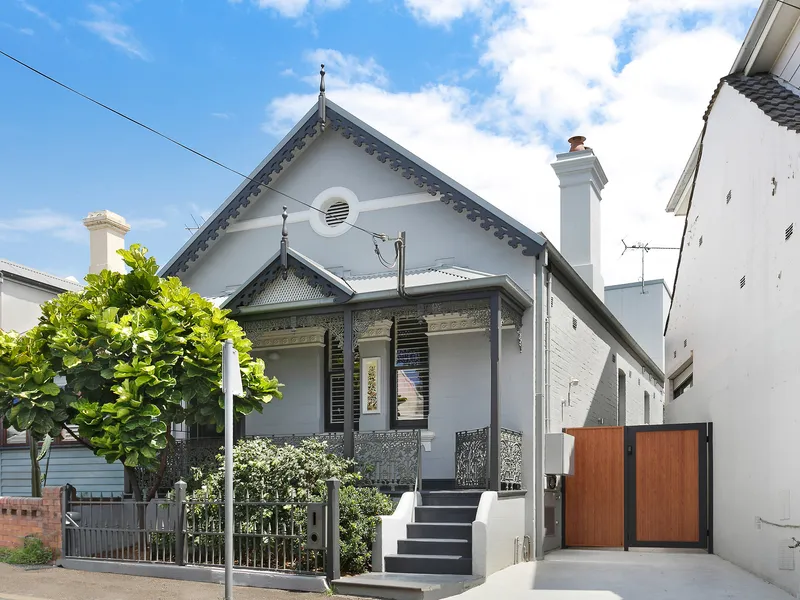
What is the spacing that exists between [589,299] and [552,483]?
392cm

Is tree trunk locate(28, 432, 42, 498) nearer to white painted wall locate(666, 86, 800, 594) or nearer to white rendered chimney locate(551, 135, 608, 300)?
white rendered chimney locate(551, 135, 608, 300)

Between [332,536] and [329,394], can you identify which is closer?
[332,536]

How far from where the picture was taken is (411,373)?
48.1 feet

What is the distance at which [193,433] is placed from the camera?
16062 millimetres

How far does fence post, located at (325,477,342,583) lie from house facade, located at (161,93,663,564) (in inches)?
101

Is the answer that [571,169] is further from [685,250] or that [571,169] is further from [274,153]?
[274,153]

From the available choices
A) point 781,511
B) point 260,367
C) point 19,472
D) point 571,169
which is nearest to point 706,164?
point 571,169

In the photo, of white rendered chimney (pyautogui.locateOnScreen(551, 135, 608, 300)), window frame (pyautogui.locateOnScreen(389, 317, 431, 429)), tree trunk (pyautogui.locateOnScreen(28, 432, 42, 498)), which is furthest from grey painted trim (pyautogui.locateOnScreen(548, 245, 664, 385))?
tree trunk (pyautogui.locateOnScreen(28, 432, 42, 498))

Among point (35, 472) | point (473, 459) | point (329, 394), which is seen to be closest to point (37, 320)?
point (35, 472)

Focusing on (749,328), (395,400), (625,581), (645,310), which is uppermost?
(645,310)

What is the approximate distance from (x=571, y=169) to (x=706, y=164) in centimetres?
284

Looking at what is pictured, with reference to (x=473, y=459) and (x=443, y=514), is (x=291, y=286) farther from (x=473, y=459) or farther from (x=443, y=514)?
(x=443, y=514)

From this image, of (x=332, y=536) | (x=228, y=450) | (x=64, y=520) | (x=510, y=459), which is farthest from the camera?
(x=510, y=459)

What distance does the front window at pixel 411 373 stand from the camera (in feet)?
47.6
